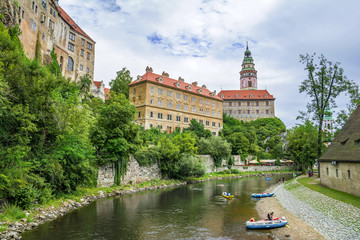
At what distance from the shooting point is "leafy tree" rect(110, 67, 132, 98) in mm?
59850

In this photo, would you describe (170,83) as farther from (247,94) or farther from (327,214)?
(247,94)

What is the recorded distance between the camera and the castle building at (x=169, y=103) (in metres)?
54.0

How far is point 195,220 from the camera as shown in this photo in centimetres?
1761

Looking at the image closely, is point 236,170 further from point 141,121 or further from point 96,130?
point 96,130

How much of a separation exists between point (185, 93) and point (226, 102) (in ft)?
165

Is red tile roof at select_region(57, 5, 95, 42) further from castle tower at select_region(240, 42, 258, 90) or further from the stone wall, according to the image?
castle tower at select_region(240, 42, 258, 90)

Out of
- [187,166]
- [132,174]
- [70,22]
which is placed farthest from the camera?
[70,22]

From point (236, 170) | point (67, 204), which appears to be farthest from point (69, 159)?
point (236, 170)

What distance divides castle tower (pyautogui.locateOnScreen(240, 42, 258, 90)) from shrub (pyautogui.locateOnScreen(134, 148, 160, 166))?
297ft

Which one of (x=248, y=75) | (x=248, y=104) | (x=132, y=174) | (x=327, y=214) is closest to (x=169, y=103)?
(x=132, y=174)

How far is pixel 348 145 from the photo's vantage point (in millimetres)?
21281

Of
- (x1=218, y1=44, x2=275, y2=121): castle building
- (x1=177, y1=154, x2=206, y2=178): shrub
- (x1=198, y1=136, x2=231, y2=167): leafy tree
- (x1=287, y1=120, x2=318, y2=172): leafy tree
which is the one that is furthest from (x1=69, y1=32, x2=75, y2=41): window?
(x1=218, y1=44, x2=275, y2=121): castle building

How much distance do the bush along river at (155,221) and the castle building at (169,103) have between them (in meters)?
31.0

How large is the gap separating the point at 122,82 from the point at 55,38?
1970 cm
